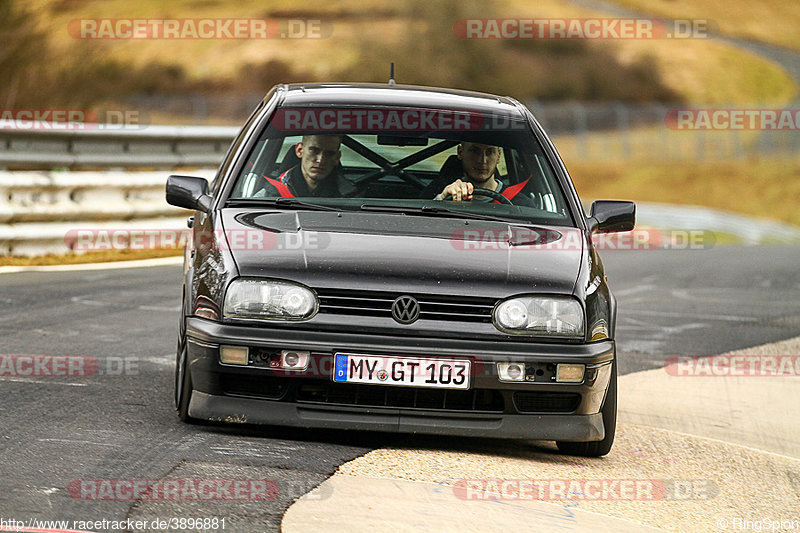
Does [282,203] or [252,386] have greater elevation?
[282,203]

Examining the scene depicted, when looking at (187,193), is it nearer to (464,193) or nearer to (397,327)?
(464,193)

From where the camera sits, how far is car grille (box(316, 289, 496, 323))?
5.61 meters

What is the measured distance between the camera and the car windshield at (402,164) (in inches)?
260

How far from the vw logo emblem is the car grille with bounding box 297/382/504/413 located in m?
0.29

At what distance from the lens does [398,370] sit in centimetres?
557

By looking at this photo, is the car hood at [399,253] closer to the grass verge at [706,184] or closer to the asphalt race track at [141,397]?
the asphalt race track at [141,397]

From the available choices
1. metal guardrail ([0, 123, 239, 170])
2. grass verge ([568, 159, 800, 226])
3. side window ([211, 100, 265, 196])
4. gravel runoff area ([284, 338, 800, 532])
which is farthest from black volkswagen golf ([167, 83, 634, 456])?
grass verge ([568, 159, 800, 226])

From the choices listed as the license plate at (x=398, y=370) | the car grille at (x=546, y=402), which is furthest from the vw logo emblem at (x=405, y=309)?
the car grille at (x=546, y=402)

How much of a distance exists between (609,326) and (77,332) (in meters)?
4.35

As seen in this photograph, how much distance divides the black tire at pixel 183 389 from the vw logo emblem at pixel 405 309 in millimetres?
976

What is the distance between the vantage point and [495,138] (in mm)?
7082

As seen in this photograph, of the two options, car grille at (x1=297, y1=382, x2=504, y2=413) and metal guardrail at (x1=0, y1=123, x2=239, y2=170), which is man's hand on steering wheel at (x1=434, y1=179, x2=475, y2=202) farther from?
metal guardrail at (x1=0, y1=123, x2=239, y2=170)

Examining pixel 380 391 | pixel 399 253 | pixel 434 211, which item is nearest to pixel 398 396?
pixel 380 391

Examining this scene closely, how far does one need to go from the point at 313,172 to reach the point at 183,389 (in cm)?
137
